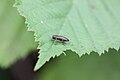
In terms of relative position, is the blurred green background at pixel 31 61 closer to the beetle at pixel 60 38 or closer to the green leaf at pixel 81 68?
the green leaf at pixel 81 68

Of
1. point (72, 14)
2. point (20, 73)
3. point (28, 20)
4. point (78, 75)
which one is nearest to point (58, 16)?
point (72, 14)

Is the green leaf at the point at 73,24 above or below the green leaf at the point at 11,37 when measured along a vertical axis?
above

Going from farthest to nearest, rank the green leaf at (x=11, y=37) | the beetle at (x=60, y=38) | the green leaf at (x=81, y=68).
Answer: the green leaf at (x=81, y=68) < the green leaf at (x=11, y=37) < the beetle at (x=60, y=38)

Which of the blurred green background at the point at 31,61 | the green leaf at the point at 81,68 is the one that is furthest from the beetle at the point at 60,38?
the green leaf at the point at 81,68

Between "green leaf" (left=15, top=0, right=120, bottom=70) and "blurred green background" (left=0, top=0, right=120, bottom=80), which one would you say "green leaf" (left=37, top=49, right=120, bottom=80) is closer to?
"blurred green background" (left=0, top=0, right=120, bottom=80)

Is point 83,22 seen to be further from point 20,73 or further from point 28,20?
point 20,73

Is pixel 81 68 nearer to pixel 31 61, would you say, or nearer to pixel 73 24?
pixel 31 61

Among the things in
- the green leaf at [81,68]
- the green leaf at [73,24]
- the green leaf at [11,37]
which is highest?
the green leaf at [73,24]

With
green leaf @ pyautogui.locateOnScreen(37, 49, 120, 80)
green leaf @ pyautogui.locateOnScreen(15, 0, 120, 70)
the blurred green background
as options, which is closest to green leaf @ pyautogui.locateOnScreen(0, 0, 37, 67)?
the blurred green background
